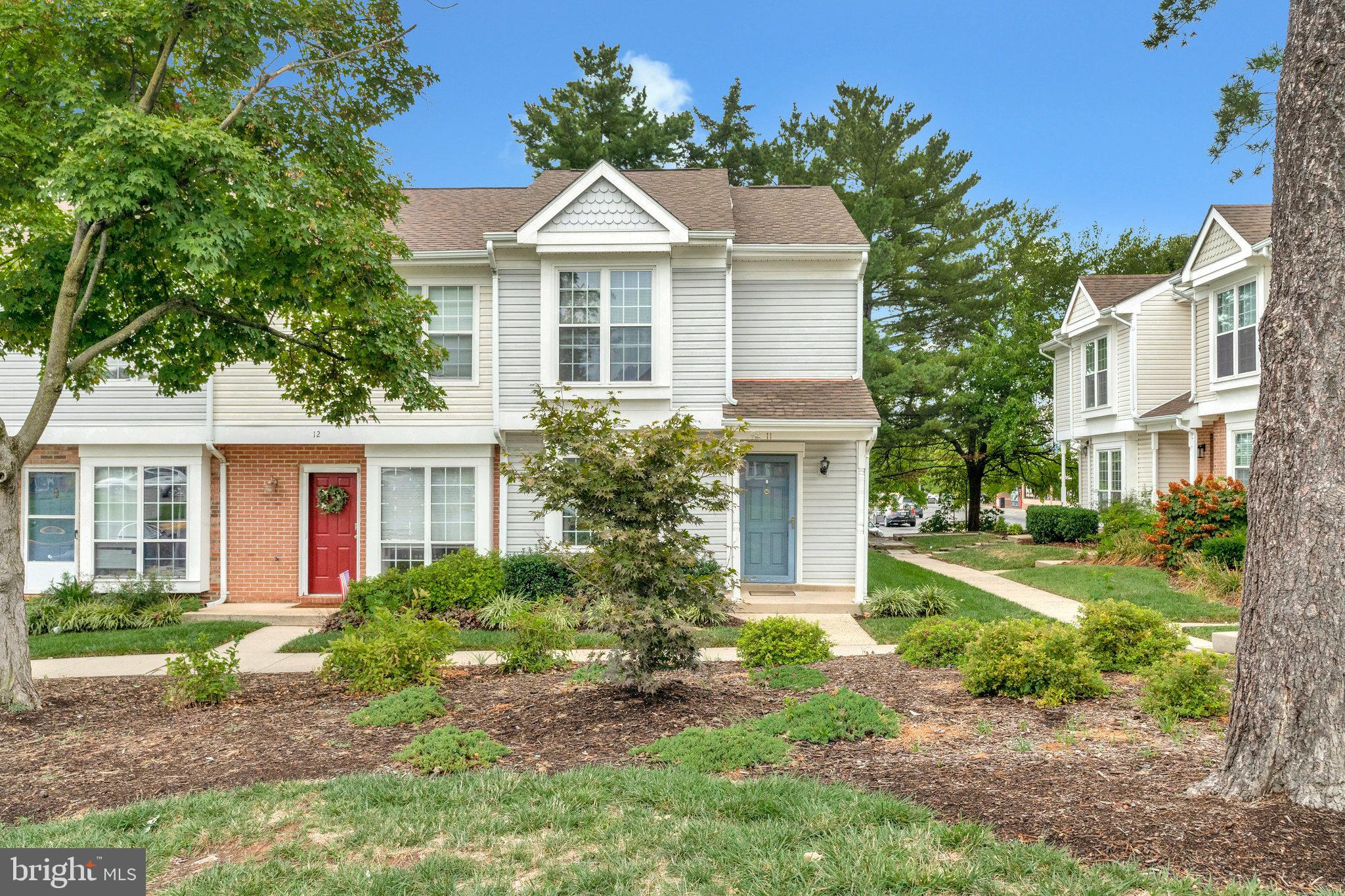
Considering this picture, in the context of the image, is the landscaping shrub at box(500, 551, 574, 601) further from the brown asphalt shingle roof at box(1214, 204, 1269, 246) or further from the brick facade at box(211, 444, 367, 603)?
the brown asphalt shingle roof at box(1214, 204, 1269, 246)

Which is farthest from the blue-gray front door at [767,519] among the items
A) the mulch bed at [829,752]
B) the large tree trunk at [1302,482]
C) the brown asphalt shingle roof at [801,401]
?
the large tree trunk at [1302,482]

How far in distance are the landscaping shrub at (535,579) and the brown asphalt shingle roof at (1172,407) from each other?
15.7m

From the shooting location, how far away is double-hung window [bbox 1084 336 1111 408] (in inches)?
910

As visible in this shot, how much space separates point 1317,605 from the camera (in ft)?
13.0

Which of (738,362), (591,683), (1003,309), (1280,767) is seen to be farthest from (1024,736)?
(1003,309)

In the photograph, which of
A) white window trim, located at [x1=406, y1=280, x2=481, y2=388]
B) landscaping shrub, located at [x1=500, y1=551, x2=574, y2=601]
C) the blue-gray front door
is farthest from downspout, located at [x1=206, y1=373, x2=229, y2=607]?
the blue-gray front door

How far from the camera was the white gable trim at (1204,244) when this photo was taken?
16.0 metres

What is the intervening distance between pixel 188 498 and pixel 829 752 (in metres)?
12.2

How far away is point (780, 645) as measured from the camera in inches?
311

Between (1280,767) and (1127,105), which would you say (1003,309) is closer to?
(1127,105)

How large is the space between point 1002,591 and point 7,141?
15.0 metres

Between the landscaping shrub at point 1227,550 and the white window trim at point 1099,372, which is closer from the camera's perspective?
the landscaping shrub at point 1227,550

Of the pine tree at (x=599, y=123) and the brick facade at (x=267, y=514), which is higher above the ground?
the pine tree at (x=599, y=123)

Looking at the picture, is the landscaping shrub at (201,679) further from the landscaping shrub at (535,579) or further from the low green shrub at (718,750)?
the landscaping shrub at (535,579)
